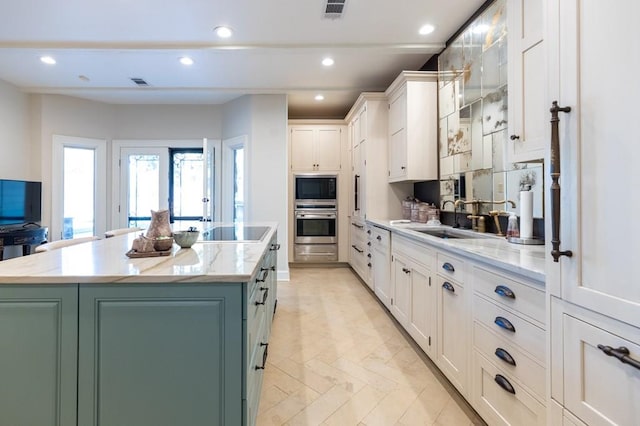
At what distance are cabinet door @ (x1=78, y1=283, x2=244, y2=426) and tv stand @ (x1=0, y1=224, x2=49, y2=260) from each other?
403 cm

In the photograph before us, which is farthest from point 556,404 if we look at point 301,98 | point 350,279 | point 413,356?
point 301,98

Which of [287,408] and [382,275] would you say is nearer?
[287,408]

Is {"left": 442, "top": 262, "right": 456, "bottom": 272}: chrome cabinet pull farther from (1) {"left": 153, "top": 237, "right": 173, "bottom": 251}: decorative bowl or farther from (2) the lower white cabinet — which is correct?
(1) {"left": 153, "top": 237, "right": 173, "bottom": 251}: decorative bowl

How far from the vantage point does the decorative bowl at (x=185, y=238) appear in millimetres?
1753

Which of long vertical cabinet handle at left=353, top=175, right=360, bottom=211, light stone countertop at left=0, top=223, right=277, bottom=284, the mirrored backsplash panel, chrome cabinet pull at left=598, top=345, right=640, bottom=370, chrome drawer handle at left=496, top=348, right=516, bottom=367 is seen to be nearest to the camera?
chrome cabinet pull at left=598, top=345, right=640, bottom=370

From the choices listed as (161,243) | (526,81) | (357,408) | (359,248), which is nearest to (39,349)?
(161,243)

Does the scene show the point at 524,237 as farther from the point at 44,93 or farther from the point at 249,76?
the point at 44,93

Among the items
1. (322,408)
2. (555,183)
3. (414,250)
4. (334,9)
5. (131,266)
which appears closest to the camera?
(555,183)

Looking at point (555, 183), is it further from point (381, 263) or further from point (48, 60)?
point (48, 60)

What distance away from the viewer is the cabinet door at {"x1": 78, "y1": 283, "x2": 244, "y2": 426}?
117 centimetres

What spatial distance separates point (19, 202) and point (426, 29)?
5465mm

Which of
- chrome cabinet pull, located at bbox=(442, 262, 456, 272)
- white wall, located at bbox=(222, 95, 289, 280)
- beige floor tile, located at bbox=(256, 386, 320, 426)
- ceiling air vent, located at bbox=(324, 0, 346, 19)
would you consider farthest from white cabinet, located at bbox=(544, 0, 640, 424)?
white wall, located at bbox=(222, 95, 289, 280)

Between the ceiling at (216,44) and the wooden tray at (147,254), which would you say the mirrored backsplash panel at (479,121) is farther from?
the wooden tray at (147,254)

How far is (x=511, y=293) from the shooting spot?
1371 mm
